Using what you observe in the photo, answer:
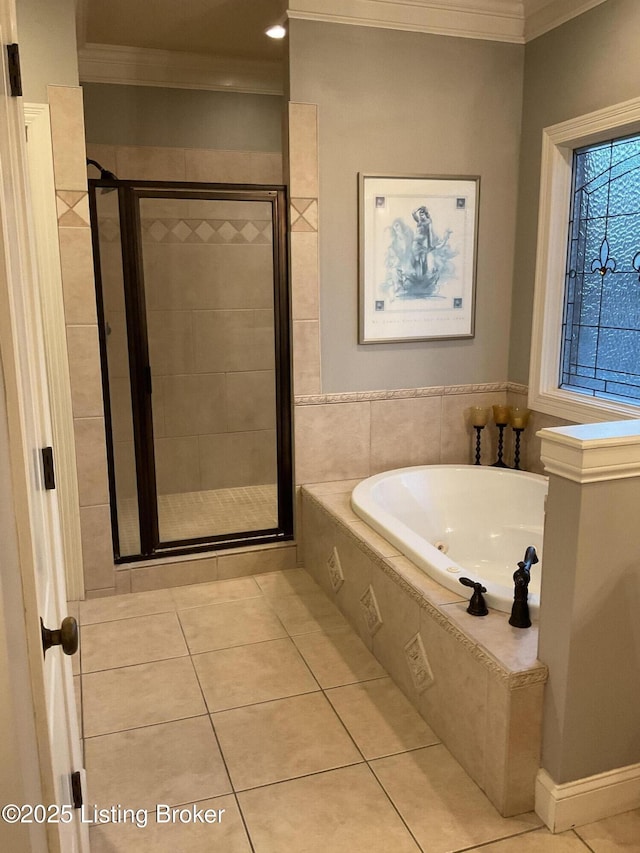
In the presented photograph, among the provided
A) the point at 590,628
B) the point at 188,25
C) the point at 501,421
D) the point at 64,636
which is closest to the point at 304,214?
the point at 188,25

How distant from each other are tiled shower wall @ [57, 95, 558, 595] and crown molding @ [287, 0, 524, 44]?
1.37 ft

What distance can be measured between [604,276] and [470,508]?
1.25 m

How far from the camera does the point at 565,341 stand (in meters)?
3.45

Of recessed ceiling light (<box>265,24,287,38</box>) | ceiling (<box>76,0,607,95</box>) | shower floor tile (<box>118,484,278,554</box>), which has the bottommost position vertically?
shower floor tile (<box>118,484,278,554</box>)

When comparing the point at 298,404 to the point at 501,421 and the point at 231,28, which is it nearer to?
the point at 501,421

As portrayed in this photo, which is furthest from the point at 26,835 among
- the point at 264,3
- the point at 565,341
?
the point at 264,3

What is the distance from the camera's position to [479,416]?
12.0 ft

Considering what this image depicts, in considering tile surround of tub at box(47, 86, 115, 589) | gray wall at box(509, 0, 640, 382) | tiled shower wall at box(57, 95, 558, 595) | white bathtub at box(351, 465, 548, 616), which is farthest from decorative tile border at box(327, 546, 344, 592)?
gray wall at box(509, 0, 640, 382)

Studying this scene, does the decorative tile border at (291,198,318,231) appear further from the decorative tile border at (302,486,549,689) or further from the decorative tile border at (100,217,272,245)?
the decorative tile border at (302,486,549,689)

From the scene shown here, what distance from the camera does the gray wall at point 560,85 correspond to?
9.28 ft

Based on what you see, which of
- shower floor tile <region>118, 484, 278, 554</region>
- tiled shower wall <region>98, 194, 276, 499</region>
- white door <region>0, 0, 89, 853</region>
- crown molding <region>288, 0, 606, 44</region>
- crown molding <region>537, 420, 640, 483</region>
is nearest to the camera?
white door <region>0, 0, 89, 853</region>

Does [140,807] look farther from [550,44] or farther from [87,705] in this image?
[550,44]

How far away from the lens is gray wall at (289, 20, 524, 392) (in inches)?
126

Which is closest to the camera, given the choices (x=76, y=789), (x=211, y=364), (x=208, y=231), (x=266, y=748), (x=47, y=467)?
(x=47, y=467)
